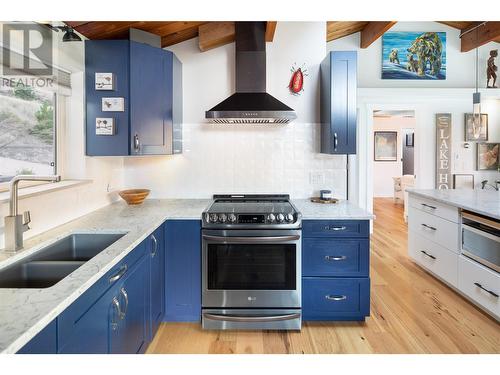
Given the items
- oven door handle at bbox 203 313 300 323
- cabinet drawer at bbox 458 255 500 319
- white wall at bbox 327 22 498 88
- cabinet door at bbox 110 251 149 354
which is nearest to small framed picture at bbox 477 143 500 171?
white wall at bbox 327 22 498 88

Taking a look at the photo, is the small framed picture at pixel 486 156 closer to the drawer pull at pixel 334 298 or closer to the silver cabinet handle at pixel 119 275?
the drawer pull at pixel 334 298

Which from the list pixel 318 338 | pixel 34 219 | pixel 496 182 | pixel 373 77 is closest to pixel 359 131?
pixel 373 77

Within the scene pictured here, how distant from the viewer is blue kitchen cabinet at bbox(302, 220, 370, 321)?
263cm

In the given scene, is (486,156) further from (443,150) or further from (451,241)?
(451,241)

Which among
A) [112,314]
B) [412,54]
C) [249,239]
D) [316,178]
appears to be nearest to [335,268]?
[249,239]

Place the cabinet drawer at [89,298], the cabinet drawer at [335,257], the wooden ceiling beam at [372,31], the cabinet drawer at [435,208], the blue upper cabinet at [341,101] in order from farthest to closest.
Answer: the wooden ceiling beam at [372,31]
the cabinet drawer at [435,208]
the blue upper cabinet at [341,101]
the cabinet drawer at [335,257]
the cabinet drawer at [89,298]

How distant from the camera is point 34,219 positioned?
2068 millimetres

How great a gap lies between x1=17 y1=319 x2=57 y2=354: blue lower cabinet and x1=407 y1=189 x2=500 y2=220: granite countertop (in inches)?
111

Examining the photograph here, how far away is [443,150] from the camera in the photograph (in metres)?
5.91

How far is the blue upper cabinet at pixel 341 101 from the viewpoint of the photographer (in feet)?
9.71

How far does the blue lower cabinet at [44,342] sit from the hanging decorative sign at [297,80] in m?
2.78

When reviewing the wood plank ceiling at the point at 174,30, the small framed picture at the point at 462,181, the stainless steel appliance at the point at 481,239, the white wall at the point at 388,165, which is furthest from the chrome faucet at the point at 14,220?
the white wall at the point at 388,165
